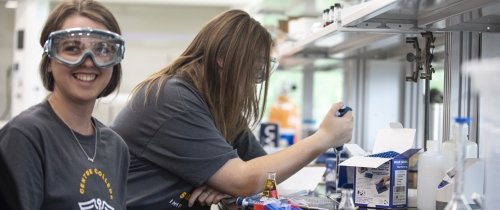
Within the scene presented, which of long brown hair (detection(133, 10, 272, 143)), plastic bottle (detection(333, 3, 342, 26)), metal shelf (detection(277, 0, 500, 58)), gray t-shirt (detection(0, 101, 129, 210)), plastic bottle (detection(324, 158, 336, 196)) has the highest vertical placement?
plastic bottle (detection(333, 3, 342, 26))

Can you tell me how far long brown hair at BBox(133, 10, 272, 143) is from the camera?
1.88m

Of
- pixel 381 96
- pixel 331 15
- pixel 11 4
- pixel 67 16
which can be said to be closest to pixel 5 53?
pixel 11 4

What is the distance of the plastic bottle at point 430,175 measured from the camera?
1.68 m

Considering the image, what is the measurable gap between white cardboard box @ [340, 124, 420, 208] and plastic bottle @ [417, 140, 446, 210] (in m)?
0.05

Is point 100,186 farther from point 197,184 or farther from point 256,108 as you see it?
point 256,108

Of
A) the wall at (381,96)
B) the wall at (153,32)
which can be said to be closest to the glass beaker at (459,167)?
the wall at (381,96)

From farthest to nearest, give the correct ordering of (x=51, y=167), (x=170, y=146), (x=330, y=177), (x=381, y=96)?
(x=381, y=96) < (x=330, y=177) < (x=170, y=146) < (x=51, y=167)

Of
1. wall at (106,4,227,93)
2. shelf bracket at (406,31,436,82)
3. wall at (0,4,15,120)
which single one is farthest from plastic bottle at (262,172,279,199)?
wall at (106,4,227,93)

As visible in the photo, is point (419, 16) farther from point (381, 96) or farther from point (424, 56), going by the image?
point (381, 96)

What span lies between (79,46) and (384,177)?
93 centimetres

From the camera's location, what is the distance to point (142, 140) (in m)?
1.83

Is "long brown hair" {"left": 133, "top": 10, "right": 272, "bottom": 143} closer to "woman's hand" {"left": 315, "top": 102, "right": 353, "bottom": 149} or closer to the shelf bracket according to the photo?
"woman's hand" {"left": 315, "top": 102, "right": 353, "bottom": 149}

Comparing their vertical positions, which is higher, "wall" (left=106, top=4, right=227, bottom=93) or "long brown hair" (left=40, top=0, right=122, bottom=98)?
"wall" (left=106, top=4, right=227, bottom=93)

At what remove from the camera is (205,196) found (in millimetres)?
1805
